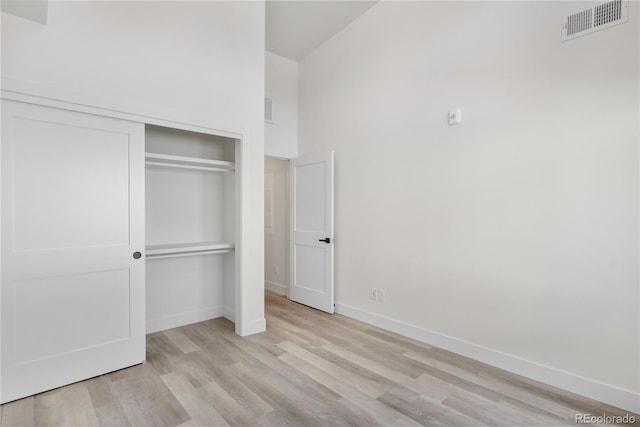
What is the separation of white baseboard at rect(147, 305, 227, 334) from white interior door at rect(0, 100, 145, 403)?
760 mm

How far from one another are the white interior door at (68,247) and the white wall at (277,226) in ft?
8.49

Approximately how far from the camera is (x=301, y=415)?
210 centimetres

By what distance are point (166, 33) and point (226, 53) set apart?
575mm

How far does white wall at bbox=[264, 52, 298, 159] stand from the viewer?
15.1 feet

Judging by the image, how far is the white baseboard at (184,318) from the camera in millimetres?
3504

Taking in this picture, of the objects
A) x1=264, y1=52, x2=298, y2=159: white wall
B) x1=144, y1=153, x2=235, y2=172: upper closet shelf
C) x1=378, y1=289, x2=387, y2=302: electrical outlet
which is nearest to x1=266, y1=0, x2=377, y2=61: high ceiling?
x1=264, y1=52, x2=298, y2=159: white wall

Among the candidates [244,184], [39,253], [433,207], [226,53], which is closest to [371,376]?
[433,207]

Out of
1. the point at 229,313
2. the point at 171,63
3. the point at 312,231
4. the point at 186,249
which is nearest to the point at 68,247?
the point at 186,249

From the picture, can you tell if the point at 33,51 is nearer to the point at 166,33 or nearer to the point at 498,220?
the point at 166,33

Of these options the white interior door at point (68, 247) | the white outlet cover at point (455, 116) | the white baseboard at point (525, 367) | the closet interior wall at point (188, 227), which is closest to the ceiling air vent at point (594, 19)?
the white outlet cover at point (455, 116)

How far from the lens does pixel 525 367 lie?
Answer: 2.60 metres

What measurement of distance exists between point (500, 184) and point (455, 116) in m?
0.76

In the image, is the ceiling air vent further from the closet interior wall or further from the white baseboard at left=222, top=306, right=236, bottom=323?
the white baseboard at left=222, top=306, right=236, bottom=323

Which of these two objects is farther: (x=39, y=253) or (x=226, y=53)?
(x=226, y=53)
